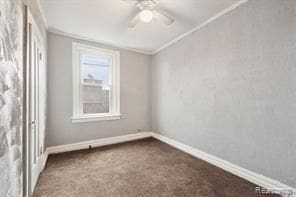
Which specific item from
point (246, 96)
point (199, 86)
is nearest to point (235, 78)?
point (246, 96)

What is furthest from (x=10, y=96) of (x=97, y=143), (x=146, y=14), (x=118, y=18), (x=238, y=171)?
(x=238, y=171)

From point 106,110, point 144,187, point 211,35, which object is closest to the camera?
point 144,187

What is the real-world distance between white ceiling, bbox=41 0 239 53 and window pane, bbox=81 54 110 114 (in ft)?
1.66

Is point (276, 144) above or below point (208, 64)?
below

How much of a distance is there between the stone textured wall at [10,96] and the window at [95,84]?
1.87m

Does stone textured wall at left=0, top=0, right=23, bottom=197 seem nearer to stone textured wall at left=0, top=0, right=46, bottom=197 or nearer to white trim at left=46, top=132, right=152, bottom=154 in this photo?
stone textured wall at left=0, top=0, right=46, bottom=197

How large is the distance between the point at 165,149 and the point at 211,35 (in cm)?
245

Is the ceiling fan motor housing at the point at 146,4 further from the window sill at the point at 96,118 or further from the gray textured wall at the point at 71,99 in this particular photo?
the window sill at the point at 96,118

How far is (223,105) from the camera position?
2369 millimetres

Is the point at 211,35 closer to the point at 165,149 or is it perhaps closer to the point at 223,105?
the point at 223,105

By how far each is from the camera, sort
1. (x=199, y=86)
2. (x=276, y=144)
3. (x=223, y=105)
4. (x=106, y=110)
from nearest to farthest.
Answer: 1. (x=276, y=144)
2. (x=223, y=105)
3. (x=199, y=86)
4. (x=106, y=110)

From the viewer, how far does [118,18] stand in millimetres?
2479

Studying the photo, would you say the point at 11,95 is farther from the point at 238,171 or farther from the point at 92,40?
the point at 238,171

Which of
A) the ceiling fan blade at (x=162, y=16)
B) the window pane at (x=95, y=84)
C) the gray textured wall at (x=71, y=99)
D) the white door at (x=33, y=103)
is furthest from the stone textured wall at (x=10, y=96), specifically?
the window pane at (x=95, y=84)
